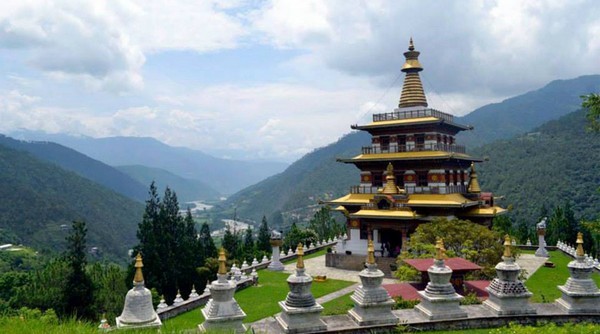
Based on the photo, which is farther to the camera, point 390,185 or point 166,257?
point 166,257

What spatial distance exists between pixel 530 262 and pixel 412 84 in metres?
15.5

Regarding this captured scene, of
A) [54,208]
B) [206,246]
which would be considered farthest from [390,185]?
[54,208]

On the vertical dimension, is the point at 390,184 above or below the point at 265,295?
above

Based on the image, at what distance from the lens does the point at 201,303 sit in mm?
22984

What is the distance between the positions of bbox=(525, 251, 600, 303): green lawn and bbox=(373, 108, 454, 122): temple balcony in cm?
1226

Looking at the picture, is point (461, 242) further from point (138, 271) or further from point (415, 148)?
point (138, 271)

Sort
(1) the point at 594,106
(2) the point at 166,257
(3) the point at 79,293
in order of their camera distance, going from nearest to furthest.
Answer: (1) the point at 594,106 → (3) the point at 79,293 → (2) the point at 166,257

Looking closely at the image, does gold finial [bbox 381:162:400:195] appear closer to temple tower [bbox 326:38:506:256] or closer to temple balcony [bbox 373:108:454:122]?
temple tower [bbox 326:38:506:256]

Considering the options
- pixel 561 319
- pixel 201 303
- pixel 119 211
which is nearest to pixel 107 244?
pixel 119 211

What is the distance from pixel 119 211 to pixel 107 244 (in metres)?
32.9

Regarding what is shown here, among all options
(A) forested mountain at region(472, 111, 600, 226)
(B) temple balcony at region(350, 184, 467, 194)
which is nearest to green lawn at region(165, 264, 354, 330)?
(B) temple balcony at region(350, 184, 467, 194)

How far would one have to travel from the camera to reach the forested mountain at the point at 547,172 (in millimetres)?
74394

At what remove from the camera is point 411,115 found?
110 ft

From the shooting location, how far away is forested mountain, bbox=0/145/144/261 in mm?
104250
